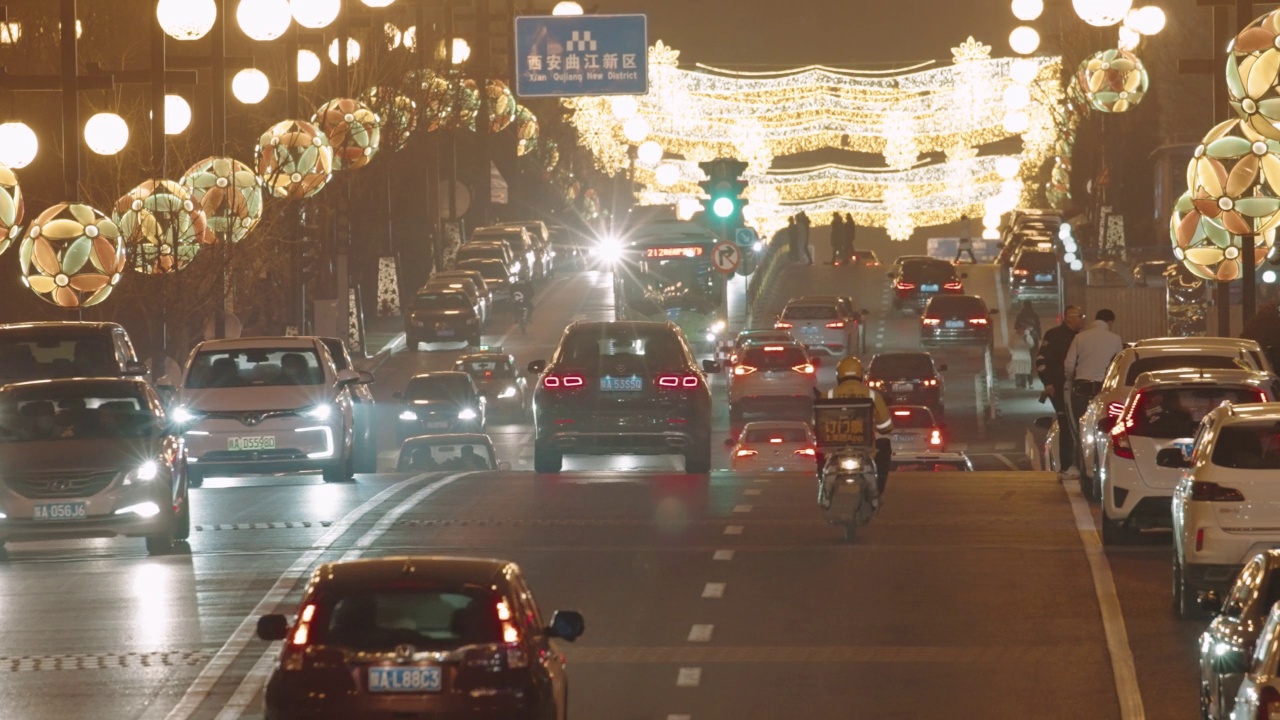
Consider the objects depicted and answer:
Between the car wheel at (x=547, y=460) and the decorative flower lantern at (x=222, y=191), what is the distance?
580 centimetres

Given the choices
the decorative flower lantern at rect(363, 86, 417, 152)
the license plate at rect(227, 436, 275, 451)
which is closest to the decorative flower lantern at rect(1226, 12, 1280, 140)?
the license plate at rect(227, 436, 275, 451)

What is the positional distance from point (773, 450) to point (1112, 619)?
884 inches

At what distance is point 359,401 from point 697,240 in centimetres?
4165

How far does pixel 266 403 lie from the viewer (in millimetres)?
24141

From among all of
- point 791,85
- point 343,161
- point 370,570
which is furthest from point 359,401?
point 791,85

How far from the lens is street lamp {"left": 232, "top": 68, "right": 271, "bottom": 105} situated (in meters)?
34.3

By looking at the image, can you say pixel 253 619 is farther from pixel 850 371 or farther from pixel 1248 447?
pixel 1248 447

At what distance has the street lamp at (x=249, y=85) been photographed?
113 ft

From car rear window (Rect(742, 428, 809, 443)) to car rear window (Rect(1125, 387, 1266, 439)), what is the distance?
19526mm

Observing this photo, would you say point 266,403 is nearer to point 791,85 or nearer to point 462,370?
point 462,370

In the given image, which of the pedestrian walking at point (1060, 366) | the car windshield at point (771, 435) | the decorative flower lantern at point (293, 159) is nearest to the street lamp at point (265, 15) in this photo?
the decorative flower lantern at point (293, 159)

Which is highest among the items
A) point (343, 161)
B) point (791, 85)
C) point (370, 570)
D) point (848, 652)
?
point (791, 85)

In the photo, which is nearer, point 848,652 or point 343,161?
point 848,652

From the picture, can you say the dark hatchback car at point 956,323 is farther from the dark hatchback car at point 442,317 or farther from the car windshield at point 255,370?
the car windshield at point 255,370
